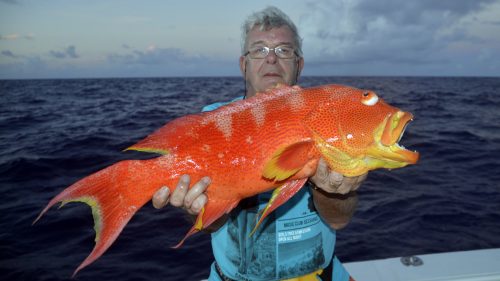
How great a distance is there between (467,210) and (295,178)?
281 inches

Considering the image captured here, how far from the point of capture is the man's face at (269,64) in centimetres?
388

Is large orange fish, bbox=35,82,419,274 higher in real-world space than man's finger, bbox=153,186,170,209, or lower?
higher

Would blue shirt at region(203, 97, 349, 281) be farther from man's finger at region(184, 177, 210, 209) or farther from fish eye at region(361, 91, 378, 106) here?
fish eye at region(361, 91, 378, 106)

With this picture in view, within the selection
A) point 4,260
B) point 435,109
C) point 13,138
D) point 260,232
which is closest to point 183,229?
point 4,260

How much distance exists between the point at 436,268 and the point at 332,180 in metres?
2.55

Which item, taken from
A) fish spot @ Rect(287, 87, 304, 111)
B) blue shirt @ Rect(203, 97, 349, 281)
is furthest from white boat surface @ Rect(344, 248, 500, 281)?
fish spot @ Rect(287, 87, 304, 111)

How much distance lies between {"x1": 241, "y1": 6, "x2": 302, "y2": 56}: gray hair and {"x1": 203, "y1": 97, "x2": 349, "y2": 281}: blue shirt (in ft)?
6.07

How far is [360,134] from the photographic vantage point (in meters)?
2.10

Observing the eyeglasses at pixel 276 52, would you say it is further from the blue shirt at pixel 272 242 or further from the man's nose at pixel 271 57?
the blue shirt at pixel 272 242

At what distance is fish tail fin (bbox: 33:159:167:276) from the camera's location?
1.99 m

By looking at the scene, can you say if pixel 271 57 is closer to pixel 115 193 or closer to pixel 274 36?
pixel 274 36

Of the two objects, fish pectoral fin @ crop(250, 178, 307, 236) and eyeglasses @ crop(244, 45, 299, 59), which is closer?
fish pectoral fin @ crop(250, 178, 307, 236)

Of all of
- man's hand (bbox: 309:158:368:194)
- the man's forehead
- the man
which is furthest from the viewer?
the man's forehead

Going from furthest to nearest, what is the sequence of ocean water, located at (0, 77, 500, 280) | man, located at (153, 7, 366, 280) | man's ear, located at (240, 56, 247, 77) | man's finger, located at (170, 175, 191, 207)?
ocean water, located at (0, 77, 500, 280) → man's ear, located at (240, 56, 247, 77) → man, located at (153, 7, 366, 280) → man's finger, located at (170, 175, 191, 207)
